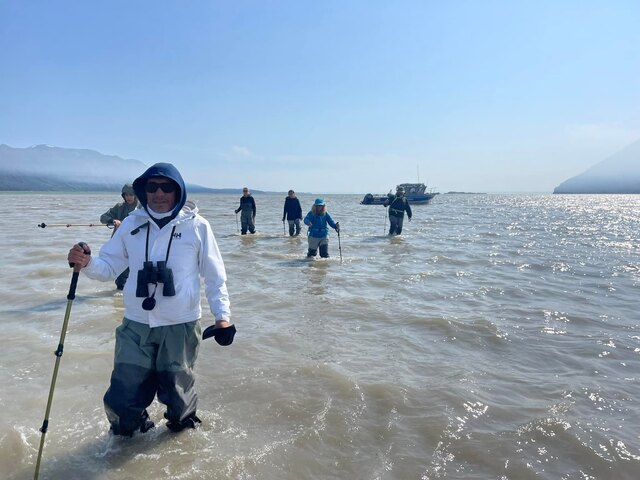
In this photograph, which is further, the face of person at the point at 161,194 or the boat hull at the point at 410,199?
the boat hull at the point at 410,199

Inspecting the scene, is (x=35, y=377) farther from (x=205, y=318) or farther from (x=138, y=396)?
(x=205, y=318)

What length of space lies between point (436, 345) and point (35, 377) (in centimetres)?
504

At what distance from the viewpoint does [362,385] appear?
4.89 m

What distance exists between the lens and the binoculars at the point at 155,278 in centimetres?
344

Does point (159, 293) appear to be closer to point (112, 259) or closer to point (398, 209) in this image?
point (112, 259)

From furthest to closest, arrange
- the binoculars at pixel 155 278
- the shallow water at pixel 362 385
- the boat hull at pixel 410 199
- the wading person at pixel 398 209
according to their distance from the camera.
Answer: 1. the boat hull at pixel 410 199
2. the wading person at pixel 398 209
3. the shallow water at pixel 362 385
4. the binoculars at pixel 155 278

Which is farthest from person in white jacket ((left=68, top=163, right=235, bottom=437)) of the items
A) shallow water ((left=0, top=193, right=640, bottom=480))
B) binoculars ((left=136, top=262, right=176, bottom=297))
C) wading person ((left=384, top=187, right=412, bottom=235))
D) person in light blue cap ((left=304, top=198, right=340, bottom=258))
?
wading person ((left=384, top=187, right=412, bottom=235))

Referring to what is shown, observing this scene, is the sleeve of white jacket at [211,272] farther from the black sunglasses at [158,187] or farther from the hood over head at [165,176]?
the black sunglasses at [158,187]

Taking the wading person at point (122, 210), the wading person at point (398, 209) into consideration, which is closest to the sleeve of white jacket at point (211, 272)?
the wading person at point (122, 210)

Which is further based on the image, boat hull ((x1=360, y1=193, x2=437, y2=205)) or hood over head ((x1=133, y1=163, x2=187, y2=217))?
boat hull ((x1=360, y1=193, x2=437, y2=205))

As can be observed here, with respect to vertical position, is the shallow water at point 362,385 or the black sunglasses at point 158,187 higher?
the black sunglasses at point 158,187

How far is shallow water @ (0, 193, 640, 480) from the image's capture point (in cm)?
355

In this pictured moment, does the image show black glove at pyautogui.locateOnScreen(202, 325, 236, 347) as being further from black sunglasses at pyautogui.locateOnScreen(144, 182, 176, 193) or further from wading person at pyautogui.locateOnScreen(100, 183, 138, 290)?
wading person at pyautogui.locateOnScreen(100, 183, 138, 290)

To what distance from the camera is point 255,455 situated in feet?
11.9
